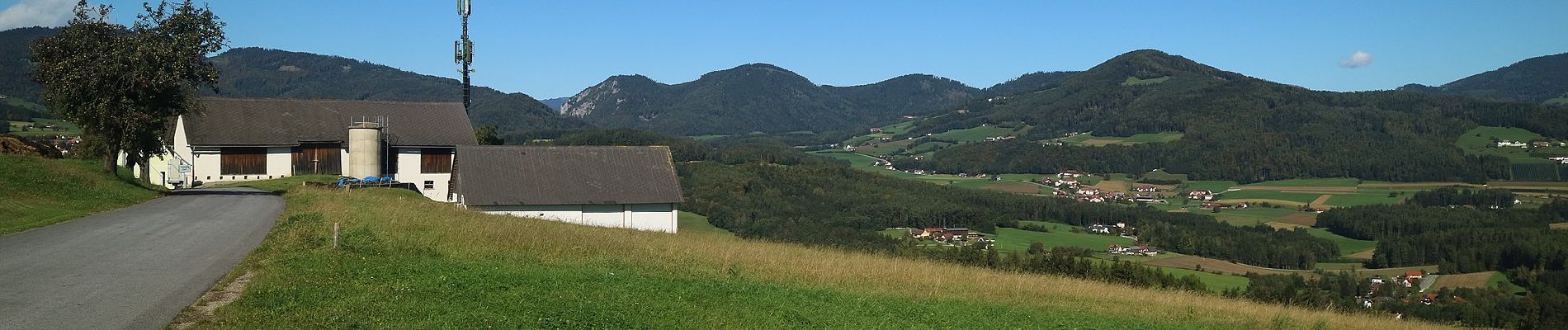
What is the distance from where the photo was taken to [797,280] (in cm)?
1683

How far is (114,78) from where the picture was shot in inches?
1197

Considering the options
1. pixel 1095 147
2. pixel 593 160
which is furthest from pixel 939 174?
pixel 593 160

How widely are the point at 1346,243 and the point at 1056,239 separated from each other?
22.8 meters

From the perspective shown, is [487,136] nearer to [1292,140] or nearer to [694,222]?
[694,222]

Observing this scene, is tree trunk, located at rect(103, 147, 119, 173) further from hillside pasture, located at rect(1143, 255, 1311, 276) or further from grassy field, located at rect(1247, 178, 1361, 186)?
grassy field, located at rect(1247, 178, 1361, 186)

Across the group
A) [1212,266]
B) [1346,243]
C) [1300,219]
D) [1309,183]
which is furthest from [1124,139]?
[1212,266]

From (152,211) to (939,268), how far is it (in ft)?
54.9

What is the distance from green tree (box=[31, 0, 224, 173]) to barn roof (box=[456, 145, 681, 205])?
9.36 m

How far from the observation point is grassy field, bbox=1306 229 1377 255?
79056 mm

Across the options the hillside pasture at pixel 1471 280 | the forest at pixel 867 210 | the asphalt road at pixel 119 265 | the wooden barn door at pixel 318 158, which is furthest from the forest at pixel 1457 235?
the asphalt road at pixel 119 265

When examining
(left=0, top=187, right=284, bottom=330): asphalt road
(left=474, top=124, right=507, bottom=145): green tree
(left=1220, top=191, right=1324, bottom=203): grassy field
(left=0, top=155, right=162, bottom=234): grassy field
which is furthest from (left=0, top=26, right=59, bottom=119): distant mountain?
(left=1220, top=191, right=1324, bottom=203): grassy field

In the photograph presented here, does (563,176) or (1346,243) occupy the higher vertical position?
(563,176)

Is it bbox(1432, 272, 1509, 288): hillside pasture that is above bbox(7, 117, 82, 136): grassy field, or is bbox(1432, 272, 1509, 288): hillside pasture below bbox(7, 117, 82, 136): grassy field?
below

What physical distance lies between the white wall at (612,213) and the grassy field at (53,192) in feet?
36.0
